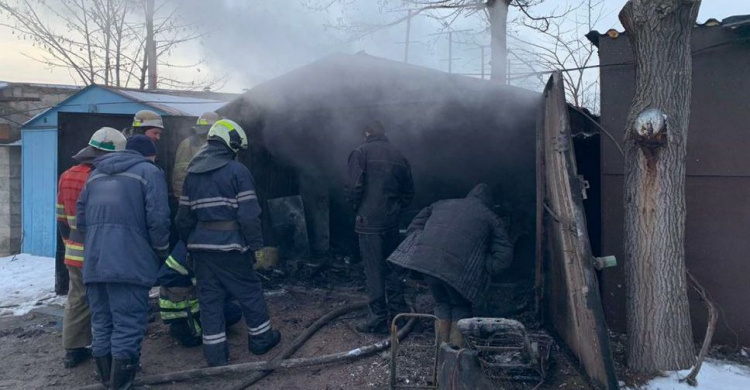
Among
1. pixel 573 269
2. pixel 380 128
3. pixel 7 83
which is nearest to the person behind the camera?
pixel 573 269

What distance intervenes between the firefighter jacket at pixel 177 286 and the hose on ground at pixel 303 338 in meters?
1.05

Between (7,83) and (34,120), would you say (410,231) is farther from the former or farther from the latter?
(7,83)

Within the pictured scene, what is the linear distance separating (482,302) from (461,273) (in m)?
1.78

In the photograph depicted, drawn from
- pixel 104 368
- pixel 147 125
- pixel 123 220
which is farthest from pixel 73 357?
pixel 147 125

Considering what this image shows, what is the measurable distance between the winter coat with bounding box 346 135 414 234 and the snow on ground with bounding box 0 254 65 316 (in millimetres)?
4111

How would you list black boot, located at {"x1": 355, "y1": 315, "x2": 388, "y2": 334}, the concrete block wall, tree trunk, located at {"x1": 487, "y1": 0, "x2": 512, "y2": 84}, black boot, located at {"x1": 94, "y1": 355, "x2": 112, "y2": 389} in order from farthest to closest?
1. tree trunk, located at {"x1": 487, "y1": 0, "x2": 512, "y2": 84}
2. the concrete block wall
3. black boot, located at {"x1": 355, "y1": 315, "x2": 388, "y2": 334}
4. black boot, located at {"x1": 94, "y1": 355, "x2": 112, "y2": 389}

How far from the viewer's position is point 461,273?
4887 millimetres

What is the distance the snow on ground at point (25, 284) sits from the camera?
738 centimetres

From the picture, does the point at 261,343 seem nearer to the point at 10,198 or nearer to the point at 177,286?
the point at 177,286

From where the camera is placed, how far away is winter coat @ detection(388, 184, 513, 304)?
488 centimetres

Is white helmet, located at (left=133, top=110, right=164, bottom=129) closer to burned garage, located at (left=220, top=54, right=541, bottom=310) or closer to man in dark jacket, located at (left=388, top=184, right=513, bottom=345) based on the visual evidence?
burned garage, located at (left=220, top=54, right=541, bottom=310)

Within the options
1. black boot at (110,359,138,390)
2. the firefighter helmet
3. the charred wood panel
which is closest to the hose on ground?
black boot at (110,359,138,390)

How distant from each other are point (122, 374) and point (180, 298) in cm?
106

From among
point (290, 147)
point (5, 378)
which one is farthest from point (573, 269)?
point (290, 147)
